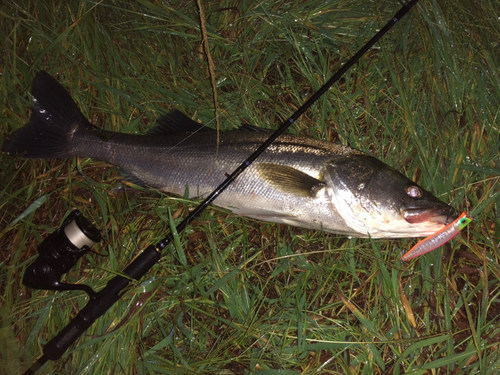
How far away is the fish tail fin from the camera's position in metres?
2.76

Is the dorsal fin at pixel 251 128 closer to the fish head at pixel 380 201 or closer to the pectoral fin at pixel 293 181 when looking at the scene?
the pectoral fin at pixel 293 181

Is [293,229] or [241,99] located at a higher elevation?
[241,99]

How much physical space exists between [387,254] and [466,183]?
0.82m

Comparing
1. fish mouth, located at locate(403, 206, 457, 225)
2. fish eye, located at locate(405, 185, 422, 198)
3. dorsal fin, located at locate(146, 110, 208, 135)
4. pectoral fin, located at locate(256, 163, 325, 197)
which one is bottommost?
fish mouth, located at locate(403, 206, 457, 225)

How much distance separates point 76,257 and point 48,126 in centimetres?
114

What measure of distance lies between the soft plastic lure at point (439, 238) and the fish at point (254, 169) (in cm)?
14

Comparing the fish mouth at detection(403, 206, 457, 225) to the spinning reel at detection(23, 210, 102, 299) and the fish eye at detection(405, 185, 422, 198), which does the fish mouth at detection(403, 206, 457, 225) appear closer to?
the fish eye at detection(405, 185, 422, 198)

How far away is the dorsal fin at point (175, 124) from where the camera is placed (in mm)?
2746

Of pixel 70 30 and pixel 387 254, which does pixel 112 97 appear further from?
pixel 387 254

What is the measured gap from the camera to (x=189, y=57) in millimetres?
3027

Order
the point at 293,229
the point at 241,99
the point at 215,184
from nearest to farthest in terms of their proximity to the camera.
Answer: the point at 215,184
the point at 293,229
the point at 241,99

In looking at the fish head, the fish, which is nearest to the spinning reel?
the fish

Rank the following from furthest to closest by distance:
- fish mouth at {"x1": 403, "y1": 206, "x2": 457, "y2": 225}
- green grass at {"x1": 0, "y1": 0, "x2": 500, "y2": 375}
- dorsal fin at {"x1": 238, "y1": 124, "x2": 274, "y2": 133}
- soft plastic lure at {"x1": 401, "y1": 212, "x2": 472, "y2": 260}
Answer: dorsal fin at {"x1": 238, "y1": 124, "x2": 274, "y2": 133} → green grass at {"x1": 0, "y1": 0, "x2": 500, "y2": 375} → soft plastic lure at {"x1": 401, "y1": 212, "x2": 472, "y2": 260} → fish mouth at {"x1": 403, "y1": 206, "x2": 457, "y2": 225}

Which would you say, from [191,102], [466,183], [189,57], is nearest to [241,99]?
[191,102]
